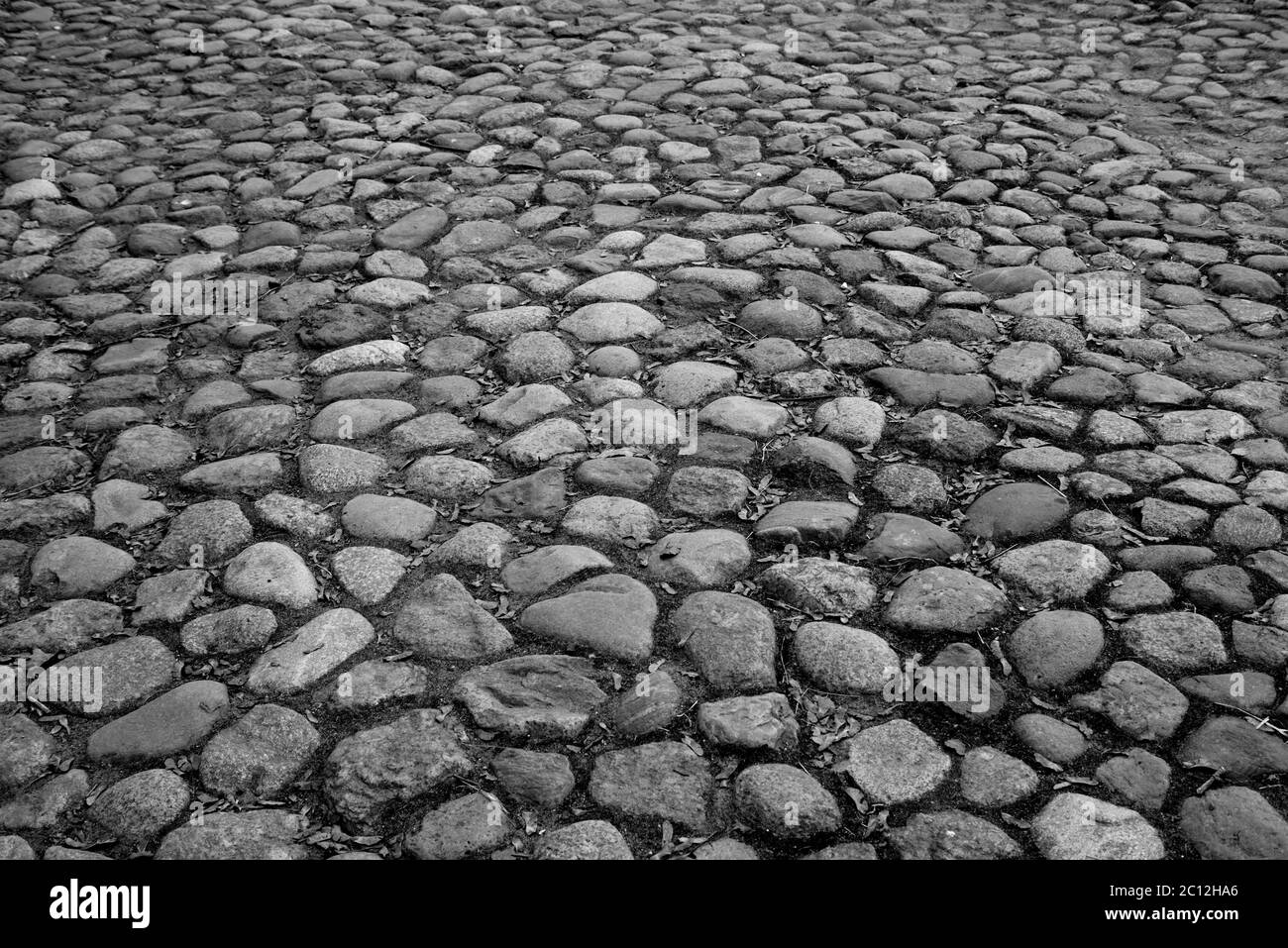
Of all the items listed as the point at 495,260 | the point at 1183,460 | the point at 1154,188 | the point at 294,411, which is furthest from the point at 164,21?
the point at 1183,460

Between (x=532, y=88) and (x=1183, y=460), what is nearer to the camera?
(x=1183, y=460)

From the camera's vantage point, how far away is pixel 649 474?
11.7 ft

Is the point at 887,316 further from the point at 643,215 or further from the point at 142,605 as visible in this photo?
the point at 142,605

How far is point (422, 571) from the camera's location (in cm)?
320

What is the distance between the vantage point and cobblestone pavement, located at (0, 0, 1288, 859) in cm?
256

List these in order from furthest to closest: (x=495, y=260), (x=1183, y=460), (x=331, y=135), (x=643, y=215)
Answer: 1. (x=331, y=135)
2. (x=643, y=215)
3. (x=495, y=260)
4. (x=1183, y=460)

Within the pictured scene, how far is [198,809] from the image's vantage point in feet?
8.23

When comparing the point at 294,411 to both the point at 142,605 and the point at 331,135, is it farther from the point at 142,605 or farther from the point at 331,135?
the point at 331,135

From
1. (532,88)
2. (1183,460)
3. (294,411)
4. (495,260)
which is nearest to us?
(1183,460)

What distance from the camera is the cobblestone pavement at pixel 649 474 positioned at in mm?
2559

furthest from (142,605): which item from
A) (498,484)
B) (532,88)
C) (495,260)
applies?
(532,88)

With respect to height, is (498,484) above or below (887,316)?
below
